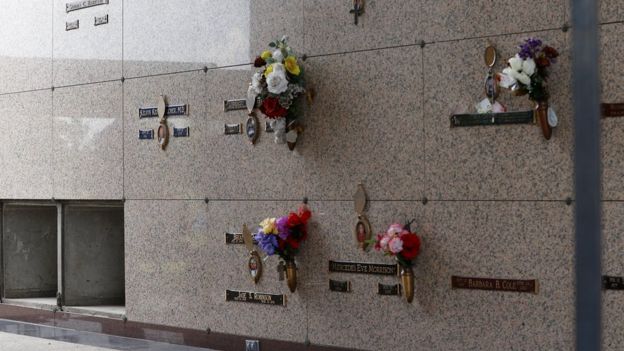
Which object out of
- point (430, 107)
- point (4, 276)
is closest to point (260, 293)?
point (430, 107)

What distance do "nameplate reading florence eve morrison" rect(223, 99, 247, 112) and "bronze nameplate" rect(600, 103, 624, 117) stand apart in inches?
130

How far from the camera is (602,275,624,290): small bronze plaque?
664 cm

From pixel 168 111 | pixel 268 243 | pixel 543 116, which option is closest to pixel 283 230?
pixel 268 243

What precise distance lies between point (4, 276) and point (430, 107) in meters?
6.15

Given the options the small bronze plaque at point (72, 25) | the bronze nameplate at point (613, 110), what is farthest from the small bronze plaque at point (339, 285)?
the small bronze plaque at point (72, 25)

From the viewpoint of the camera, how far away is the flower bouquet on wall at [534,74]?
6844 mm

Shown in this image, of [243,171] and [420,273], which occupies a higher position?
[243,171]

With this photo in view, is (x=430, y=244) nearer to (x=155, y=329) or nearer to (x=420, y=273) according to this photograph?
(x=420, y=273)

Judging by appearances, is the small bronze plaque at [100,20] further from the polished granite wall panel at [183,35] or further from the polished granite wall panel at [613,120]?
the polished granite wall panel at [613,120]

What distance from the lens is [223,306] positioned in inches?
357

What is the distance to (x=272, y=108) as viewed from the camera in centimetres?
816

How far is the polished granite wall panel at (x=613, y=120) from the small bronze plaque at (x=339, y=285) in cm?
228

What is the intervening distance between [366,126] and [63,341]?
3995 millimetres

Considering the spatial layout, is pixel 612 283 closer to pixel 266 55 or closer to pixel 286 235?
pixel 286 235
